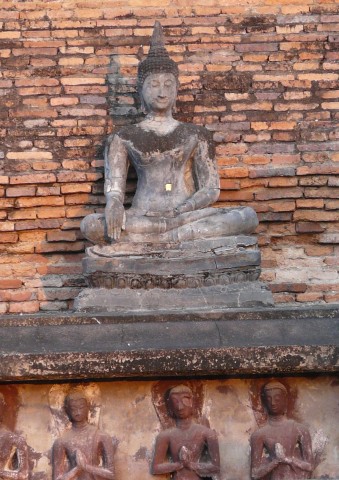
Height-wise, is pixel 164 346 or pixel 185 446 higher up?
pixel 164 346

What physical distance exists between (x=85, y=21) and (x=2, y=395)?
414cm

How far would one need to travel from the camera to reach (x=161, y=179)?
34.2 feet

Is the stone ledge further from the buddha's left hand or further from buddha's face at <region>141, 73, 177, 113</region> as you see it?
buddha's face at <region>141, 73, 177, 113</region>

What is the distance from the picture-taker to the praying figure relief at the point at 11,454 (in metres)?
8.98

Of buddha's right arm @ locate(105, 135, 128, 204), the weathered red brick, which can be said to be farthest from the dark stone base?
the weathered red brick

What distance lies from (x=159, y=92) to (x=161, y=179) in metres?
0.70

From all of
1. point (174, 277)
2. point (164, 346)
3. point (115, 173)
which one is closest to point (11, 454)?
point (164, 346)

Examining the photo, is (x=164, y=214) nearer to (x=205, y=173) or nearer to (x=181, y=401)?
(x=205, y=173)

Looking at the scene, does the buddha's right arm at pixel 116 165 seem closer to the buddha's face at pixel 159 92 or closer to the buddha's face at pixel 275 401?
the buddha's face at pixel 159 92

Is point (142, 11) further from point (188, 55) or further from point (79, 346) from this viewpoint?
point (79, 346)

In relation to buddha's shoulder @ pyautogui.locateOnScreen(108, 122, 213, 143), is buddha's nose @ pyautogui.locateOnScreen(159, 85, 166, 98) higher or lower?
higher

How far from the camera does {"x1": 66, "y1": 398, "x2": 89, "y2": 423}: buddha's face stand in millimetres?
8977

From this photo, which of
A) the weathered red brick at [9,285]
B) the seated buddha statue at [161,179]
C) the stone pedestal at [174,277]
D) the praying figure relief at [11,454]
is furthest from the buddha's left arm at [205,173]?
the praying figure relief at [11,454]

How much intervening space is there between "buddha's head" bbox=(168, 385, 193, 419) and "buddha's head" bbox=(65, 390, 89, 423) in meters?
0.55
